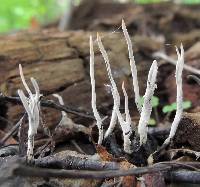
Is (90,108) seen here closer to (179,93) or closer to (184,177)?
(179,93)

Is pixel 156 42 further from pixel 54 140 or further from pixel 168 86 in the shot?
pixel 54 140

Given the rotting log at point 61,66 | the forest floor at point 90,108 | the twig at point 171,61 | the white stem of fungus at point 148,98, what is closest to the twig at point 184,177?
the forest floor at point 90,108

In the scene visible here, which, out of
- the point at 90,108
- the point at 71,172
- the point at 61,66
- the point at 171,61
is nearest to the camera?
the point at 71,172

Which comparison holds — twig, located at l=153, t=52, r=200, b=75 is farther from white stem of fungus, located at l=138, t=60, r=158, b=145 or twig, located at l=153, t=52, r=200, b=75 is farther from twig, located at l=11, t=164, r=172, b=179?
twig, located at l=11, t=164, r=172, b=179

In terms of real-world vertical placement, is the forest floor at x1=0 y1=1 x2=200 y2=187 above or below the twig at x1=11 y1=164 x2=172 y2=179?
above

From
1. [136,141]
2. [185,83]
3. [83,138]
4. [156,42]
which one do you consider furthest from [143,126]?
[156,42]

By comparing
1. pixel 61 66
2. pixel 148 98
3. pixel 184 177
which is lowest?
pixel 184 177

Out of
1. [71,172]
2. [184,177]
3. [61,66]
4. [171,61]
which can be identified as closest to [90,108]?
[61,66]

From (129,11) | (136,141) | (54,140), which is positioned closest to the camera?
(136,141)

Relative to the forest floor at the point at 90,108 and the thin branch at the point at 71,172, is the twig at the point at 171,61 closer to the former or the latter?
the forest floor at the point at 90,108

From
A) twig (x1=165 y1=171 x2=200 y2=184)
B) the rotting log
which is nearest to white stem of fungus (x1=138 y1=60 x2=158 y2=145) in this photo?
twig (x1=165 y1=171 x2=200 y2=184)

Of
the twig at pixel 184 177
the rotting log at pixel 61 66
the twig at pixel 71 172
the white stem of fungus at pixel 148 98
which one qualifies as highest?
the rotting log at pixel 61 66
